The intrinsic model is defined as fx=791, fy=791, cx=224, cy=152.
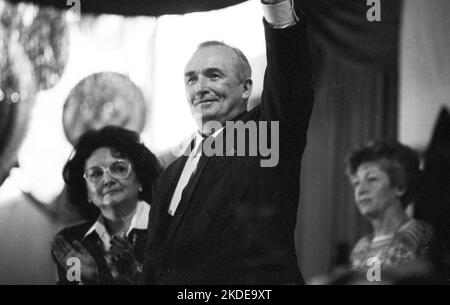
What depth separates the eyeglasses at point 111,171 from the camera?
11.2ft

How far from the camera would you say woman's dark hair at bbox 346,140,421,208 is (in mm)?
3305

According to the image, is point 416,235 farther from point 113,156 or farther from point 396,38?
point 113,156

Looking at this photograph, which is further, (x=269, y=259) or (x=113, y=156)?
(x=113, y=156)

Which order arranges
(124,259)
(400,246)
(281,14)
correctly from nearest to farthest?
1. (281,14)
2. (400,246)
3. (124,259)

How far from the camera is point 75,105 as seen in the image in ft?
11.3

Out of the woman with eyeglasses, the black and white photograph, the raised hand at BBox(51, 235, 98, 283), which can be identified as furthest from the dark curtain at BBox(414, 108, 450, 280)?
the raised hand at BBox(51, 235, 98, 283)

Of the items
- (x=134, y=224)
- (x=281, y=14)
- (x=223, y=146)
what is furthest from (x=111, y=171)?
(x=281, y=14)

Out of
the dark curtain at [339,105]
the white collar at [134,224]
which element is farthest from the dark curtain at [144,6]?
the white collar at [134,224]

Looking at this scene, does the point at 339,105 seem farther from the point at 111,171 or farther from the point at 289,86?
the point at 111,171

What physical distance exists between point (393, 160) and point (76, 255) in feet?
4.62

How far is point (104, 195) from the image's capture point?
342 cm

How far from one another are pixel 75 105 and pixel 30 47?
33 centimetres
